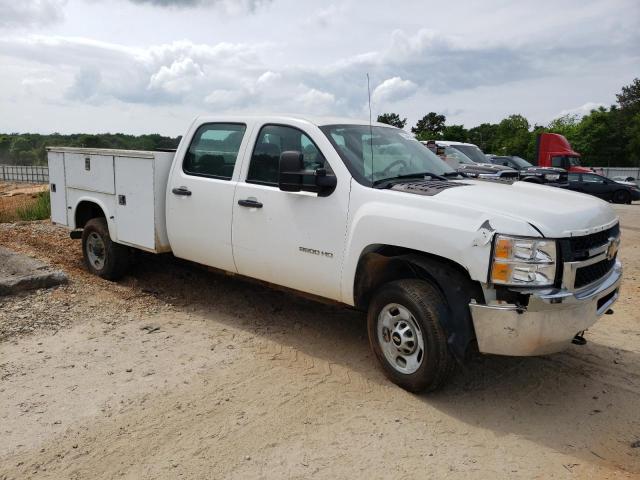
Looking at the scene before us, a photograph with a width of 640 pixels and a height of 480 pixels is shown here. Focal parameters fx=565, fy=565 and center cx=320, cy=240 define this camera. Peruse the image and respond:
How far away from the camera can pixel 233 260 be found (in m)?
5.16

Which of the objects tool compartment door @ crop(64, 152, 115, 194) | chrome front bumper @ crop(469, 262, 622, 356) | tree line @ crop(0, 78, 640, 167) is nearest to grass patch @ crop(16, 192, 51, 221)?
tool compartment door @ crop(64, 152, 115, 194)

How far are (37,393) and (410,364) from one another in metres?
2.64

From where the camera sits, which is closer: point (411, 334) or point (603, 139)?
point (411, 334)

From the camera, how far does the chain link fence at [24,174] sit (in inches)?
1858

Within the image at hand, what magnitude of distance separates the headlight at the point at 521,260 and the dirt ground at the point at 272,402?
38.6 inches

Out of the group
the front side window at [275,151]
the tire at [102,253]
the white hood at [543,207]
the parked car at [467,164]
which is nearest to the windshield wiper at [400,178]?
the white hood at [543,207]

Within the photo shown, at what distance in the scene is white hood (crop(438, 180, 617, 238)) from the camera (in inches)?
142

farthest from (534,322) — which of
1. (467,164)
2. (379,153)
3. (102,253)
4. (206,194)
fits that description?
(467,164)

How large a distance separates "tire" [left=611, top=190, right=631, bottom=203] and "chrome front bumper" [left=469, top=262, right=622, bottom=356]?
2176cm

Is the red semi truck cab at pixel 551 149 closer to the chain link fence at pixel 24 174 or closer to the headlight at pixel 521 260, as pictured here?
the headlight at pixel 521 260

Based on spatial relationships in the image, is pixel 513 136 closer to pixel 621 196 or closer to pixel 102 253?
pixel 621 196

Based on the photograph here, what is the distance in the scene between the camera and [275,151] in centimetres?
493

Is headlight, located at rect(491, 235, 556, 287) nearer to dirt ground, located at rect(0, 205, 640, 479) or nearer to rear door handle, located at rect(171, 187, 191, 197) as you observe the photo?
dirt ground, located at rect(0, 205, 640, 479)

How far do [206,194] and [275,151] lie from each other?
33.2 inches
